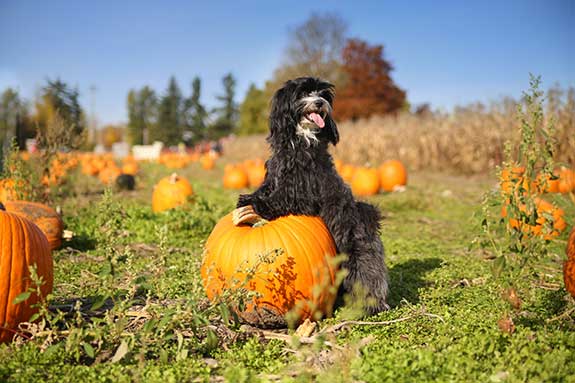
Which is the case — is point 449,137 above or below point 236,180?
above

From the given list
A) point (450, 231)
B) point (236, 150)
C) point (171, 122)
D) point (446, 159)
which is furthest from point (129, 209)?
point (171, 122)

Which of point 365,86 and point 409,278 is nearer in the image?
point 409,278

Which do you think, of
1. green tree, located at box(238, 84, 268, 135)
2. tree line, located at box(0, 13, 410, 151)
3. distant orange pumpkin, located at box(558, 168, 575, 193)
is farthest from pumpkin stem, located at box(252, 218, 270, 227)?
green tree, located at box(238, 84, 268, 135)

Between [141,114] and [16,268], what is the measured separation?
62971 millimetres

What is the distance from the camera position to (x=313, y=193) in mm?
3926

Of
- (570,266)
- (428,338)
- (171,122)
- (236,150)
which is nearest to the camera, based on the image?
(428,338)

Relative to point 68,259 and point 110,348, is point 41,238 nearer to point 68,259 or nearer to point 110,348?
point 110,348

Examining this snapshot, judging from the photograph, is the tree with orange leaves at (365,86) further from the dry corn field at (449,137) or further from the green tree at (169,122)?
the dry corn field at (449,137)

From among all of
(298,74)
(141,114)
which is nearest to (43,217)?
(298,74)

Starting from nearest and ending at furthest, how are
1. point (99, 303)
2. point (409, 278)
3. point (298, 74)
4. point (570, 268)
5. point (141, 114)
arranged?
point (99, 303) < point (570, 268) < point (409, 278) < point (298, 74) < point (141, 114)

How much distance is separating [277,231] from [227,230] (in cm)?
44

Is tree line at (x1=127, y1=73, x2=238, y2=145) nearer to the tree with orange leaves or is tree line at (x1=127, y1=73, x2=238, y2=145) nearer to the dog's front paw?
the tree with orange leaves

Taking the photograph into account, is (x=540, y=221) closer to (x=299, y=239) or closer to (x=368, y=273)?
(x=368, y=273)

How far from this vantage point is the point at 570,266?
3.73 m
